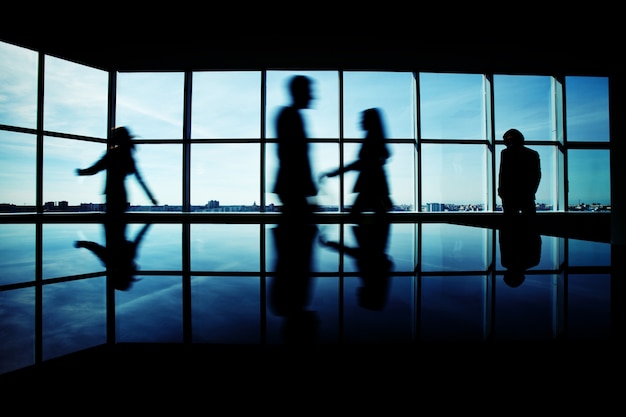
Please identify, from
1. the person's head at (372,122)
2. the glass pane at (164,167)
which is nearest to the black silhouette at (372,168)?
the person's head at (372,122)

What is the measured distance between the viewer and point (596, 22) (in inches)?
232

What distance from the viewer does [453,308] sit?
2.99 feet

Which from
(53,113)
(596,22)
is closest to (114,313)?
(53,113)

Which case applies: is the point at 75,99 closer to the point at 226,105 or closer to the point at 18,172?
the point at 18,172

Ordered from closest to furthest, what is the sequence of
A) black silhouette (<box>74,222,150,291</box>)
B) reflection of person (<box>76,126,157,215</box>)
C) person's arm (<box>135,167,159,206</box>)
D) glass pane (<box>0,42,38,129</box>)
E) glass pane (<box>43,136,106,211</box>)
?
1. black silhouette (<box>74,222,150,291</box>)
2. reflection of person (<box>76,126,157,215</box>)
3. person's arm (<box>135,167,159,206</box>)
4. glass pane (<box>0,42,38,129</box>)
5. glass pane (<box>43,136,106,211</box>)

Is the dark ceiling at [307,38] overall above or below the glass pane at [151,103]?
above

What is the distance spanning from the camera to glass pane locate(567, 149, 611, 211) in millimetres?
7250

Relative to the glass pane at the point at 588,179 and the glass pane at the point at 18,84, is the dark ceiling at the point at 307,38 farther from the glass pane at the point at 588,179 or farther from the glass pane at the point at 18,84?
the glass pane at the point at 588,179

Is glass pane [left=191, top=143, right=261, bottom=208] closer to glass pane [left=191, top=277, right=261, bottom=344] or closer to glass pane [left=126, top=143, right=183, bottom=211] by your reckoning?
glass pane [left=126, top=143, right=183, bottom=211]

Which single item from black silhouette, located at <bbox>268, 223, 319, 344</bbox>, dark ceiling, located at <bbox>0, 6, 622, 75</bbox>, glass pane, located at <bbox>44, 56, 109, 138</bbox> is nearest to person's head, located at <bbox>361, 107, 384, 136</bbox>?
black silhouette, located at <bbox>268, 223, 319, 344</bbox>

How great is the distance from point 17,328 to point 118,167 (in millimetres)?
4062

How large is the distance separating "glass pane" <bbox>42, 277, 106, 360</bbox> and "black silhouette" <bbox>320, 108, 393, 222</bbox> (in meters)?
2.42

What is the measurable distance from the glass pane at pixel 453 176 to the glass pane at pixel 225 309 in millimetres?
6754

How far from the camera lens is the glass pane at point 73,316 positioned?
0.66m
